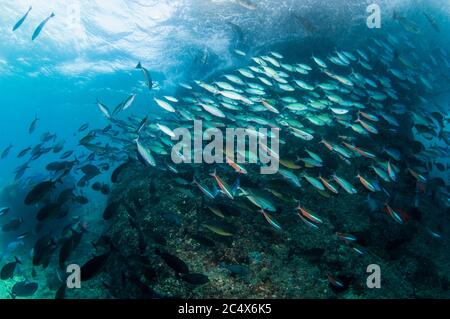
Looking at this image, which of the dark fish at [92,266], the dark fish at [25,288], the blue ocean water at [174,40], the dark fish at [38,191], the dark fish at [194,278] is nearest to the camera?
the dark fish at [92,266]

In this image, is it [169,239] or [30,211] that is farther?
[30,211]

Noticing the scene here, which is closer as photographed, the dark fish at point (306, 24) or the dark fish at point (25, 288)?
the dark fish at point (25, 288)

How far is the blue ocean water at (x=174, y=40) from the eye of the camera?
15.2 m

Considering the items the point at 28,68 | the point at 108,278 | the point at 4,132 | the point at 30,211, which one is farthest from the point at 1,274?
the point at 4,132

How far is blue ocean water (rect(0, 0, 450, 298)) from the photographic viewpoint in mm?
15172

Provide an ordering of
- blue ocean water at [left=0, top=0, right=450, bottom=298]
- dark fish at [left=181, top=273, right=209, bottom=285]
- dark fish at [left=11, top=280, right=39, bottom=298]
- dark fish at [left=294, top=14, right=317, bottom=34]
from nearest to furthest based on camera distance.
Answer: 1. dark fish at [left=181, top=273, right=209, bottom=285]
2. dark fish at [left=11, top=280, right=39, bottom=298]
3. dark fish at [left=294, top=14, right=317, bottom=34]
4. blue ocean water at [left=0, top=0, right=450, bottom=298]

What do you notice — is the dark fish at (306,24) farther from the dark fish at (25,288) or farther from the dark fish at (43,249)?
the dark fish at (25,288)

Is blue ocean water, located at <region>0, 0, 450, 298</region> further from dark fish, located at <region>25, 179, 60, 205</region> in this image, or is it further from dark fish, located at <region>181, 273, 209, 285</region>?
dark fish, located at <region>181, 273, 209, 285</region>

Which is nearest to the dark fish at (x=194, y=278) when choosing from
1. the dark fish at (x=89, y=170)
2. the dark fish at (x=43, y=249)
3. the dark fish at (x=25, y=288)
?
the dark fish at (x=43, y=249)

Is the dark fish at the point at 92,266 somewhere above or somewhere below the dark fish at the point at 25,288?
above

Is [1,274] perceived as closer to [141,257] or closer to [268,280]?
[141,257]

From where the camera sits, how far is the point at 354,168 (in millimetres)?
9281

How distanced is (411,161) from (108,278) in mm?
9970

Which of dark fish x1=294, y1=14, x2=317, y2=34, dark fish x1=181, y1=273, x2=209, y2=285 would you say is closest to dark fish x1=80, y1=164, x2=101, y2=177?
dark fish x1=181, y1=273, x2=209, y2=285
